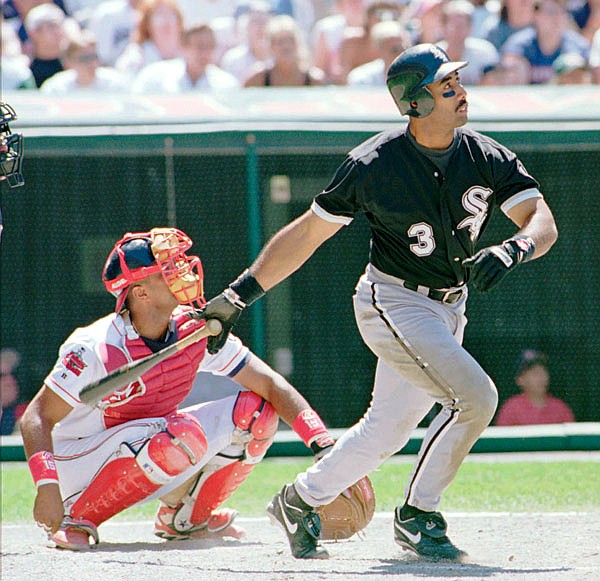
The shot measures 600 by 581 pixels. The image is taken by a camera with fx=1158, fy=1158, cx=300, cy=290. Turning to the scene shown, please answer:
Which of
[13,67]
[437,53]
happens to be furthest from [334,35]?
[437,53]

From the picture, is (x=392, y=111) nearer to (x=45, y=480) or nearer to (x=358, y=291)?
(x=358, y=291)

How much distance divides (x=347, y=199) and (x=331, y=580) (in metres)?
1.23

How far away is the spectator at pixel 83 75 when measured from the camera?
333 inches

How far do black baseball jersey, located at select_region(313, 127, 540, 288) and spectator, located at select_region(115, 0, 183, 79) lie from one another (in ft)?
17.4

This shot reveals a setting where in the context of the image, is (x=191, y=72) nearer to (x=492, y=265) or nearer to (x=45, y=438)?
(x=45, y=438)

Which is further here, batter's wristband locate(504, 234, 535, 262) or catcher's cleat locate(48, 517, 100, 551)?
catcher's cleat locate(48, 517, 100, 551)

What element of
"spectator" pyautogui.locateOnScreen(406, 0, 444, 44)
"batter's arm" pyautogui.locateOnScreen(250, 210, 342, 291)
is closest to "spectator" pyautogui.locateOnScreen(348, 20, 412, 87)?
"spectator" pyautogui.locateOnScreen(406, 0, 444, 44)

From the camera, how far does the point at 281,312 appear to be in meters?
7.15

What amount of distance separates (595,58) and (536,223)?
550 centimetres

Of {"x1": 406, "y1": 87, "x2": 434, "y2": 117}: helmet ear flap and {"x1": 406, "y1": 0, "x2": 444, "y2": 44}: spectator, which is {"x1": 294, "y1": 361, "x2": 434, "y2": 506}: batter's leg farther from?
{"x1": 406, "y1": 0, "x2": 444, "y2": 44}: spectator

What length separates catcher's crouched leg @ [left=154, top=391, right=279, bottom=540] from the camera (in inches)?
173

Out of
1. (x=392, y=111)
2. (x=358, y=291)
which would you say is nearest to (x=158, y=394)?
(x=358, y=291)

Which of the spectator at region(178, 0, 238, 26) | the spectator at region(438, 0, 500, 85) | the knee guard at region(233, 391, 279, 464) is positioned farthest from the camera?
the spectator at region(178, 0, 238, 26)

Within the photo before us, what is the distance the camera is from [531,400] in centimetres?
715
